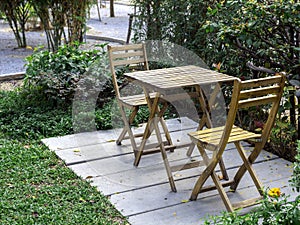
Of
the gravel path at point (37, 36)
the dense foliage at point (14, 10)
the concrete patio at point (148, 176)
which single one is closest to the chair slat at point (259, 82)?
the concrete patio at point (148, 176)

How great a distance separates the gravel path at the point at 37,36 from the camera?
1015cm

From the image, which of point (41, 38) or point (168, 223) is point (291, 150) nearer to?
point (168, 223)

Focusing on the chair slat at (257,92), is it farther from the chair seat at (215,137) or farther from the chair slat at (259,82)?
the chair seat at (215,137)

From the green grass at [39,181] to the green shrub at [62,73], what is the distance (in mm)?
291

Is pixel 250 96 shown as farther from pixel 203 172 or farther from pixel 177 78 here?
pixel 177 78

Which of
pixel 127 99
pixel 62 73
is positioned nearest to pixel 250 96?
pixel 127 99

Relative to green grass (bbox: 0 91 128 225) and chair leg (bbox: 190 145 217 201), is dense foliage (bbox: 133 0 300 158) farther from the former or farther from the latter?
green grass (bbox: 0 91 128 225)

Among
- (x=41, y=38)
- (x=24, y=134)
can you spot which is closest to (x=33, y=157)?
(x=24, y=134)

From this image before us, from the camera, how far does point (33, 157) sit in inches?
210

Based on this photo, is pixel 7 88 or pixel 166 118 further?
pixel 7 88

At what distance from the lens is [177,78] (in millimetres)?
4766

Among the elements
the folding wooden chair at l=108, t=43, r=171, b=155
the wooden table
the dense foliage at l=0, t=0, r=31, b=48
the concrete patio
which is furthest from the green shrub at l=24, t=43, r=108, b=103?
the dense foliage at l=0, t=0, r=31, b=48

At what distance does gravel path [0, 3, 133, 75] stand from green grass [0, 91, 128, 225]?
2.75 m

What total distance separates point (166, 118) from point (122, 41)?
5341mm
